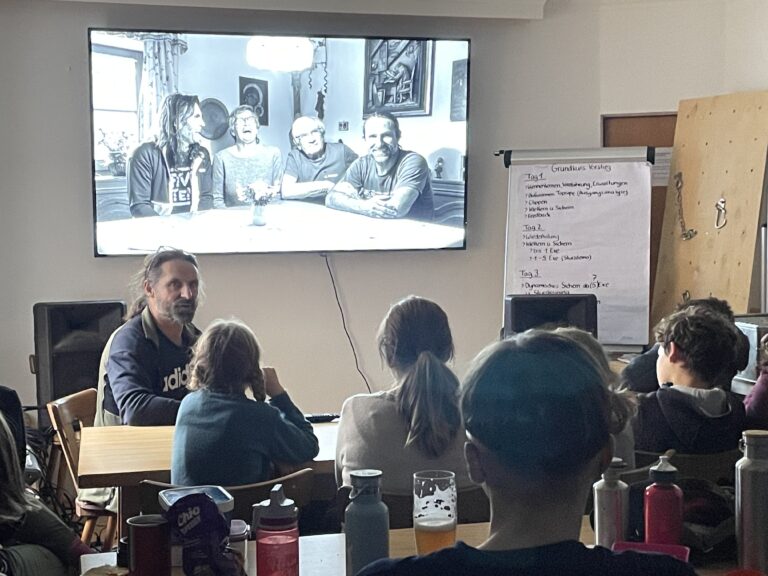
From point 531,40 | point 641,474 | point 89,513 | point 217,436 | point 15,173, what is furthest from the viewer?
point 531,40

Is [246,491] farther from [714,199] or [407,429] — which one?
[714,199]

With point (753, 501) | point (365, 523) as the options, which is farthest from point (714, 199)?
point (365, 523)

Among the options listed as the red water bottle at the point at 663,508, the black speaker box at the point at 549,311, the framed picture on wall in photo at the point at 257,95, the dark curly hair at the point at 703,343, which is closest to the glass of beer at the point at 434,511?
the red water bottle at the point at 663,508

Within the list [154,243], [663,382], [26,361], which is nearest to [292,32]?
[154,243]

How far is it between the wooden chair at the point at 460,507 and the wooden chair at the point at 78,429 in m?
1.28

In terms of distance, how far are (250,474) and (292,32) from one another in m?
3.03

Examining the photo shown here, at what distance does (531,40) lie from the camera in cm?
550

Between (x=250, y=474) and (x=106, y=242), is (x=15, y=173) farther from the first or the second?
(x=250, y=474)

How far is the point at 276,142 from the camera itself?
5.12 metres

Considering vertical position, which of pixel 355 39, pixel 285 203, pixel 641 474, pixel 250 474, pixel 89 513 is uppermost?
pixel 355 39

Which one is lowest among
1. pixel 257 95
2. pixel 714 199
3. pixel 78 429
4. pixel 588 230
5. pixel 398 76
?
pixel 78 429

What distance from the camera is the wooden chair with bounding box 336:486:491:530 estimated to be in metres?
2.51

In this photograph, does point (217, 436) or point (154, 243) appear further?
point (154, 243)

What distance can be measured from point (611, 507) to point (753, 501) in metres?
0.25
